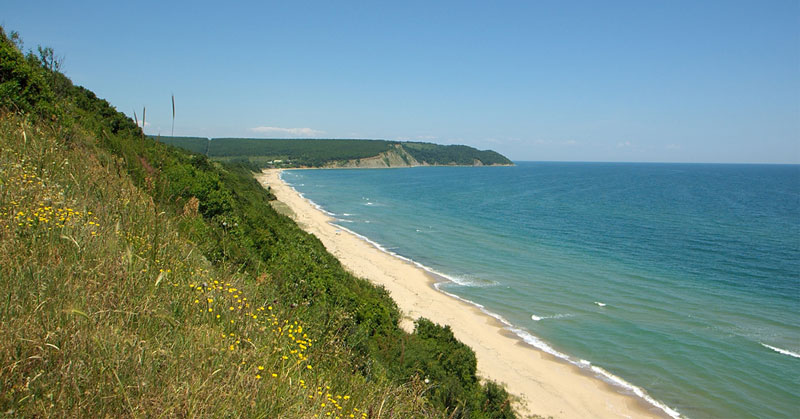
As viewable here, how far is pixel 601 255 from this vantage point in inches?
1420

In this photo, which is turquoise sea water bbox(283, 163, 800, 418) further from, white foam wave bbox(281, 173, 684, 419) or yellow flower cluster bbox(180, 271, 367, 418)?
yellow flower cluster bbox(180, 271, 367, 418)

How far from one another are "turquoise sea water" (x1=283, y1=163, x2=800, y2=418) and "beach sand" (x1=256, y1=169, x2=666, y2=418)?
967mm

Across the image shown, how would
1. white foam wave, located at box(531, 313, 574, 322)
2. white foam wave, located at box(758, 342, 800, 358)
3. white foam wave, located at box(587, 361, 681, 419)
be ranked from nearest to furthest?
white foam wave, located at box(587, 361, 681, 419) < white foam wave, located at box(758, 342, 800, 358) < white foam wave, located at box(531, 313, 574, 322)

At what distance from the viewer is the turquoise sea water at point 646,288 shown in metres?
17.1

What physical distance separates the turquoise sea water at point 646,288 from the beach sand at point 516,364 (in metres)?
0.97

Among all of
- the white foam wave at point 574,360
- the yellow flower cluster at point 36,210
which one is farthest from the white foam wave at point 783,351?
the yellow flower cluster at point 36,210

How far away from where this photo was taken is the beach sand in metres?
14.8

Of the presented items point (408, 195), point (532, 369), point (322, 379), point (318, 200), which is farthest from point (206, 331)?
point (408, 195)

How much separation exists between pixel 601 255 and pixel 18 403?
3880cm

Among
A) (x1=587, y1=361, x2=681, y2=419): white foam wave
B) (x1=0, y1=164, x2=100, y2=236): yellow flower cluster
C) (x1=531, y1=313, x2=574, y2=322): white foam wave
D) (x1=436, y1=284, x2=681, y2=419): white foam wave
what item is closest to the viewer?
(x1=0, y1=164, x2=100, y2=236): yellow flower cluster

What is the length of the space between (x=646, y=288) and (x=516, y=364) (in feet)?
49.7

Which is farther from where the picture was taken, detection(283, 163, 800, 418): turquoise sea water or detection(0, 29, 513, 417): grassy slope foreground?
detection(283, 163, 800, 418): turquoise sea water

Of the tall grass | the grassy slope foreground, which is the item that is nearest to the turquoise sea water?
the grassy slope foreground

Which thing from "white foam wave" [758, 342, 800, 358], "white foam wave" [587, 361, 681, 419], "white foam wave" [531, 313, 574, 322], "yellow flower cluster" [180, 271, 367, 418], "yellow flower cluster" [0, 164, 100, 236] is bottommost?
"white foam wave" [587, 361, 681, 419]
